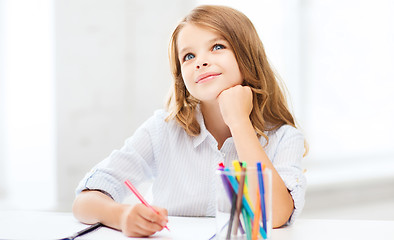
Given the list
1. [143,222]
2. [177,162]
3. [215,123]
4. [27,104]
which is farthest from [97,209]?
[27,104]

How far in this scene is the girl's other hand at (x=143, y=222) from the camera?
80cm

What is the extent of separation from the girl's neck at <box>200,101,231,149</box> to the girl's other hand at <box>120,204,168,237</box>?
43 cm

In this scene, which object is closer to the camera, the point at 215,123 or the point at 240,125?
the point at 240,125

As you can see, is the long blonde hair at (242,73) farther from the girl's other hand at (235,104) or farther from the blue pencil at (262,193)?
the blue pencil at (262,193)

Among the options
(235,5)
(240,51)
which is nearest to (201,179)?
(240,51)

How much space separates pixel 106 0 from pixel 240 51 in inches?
37.2

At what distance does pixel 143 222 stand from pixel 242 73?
484 millimetres

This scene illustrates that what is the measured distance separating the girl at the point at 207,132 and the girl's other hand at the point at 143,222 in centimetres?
14

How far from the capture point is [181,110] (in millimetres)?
1231

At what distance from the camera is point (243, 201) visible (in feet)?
2.28

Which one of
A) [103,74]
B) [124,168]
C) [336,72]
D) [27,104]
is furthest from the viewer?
[336,72]

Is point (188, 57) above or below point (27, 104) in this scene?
above

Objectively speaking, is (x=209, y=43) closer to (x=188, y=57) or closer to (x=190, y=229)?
(x=188, y=57)

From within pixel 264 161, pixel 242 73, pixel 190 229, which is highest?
pixel 242 73
